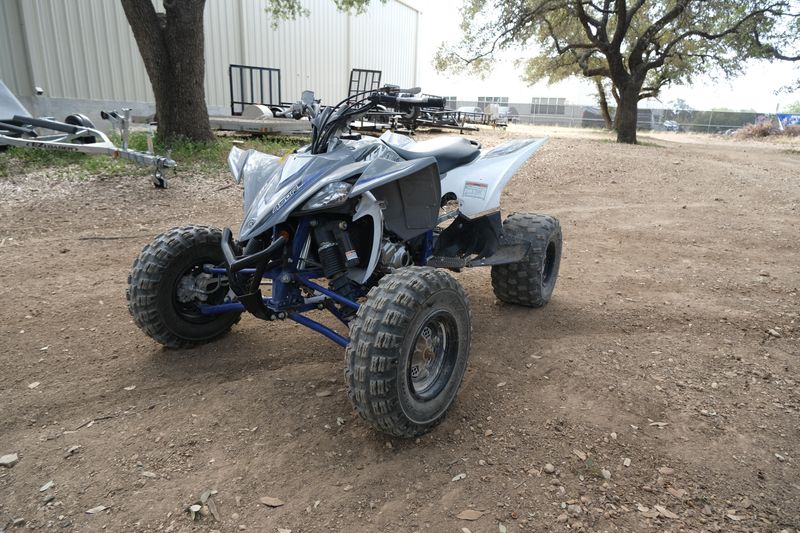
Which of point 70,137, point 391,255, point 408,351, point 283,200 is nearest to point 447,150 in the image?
point 391,255

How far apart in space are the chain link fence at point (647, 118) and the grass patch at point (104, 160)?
30.4 metres

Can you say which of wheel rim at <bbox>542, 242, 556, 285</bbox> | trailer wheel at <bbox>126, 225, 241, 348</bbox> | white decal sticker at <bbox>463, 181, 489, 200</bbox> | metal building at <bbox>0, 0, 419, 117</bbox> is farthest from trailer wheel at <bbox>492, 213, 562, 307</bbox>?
metal building at <bbox>0, 0, 419, 117</bbox>

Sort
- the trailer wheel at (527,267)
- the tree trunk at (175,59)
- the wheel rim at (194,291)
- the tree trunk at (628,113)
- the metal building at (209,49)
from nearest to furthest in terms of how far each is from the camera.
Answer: the wheel rim at (194,291)
the trailer wheel at (527,267)
the tree trunk at (175,59)
the metal building at (209,49)
the tree trunk at (628,113)

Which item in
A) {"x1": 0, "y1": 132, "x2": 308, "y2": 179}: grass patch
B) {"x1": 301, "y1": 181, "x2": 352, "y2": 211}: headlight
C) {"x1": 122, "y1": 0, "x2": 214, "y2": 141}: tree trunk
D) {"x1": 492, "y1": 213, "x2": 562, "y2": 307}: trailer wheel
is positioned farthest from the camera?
{"x1": 122, "y1": 0, "x2": 214, "y2": 141}: tree trunk

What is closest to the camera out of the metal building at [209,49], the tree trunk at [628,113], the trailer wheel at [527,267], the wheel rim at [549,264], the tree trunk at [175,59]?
the trailer wheel at [527,267]

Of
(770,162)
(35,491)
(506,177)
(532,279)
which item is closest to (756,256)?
(532,279)

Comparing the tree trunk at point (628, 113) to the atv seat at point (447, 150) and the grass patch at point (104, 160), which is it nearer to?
the grass patch at point (104, 160)

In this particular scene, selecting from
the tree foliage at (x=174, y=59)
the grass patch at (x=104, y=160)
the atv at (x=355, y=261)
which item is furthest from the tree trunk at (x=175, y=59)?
the atv at (x=355, y=261)

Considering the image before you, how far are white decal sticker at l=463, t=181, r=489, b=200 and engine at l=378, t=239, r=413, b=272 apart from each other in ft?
2.42

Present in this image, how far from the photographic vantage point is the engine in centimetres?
318

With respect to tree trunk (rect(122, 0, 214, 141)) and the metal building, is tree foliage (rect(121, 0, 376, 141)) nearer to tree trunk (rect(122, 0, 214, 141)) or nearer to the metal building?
tree trunk (rect(122, 0, 214, 141))

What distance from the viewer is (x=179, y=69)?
30.9 feet

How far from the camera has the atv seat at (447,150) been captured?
3712mm

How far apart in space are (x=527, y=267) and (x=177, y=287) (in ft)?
8.39
